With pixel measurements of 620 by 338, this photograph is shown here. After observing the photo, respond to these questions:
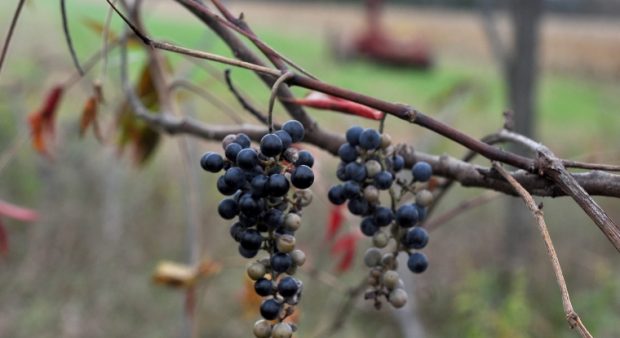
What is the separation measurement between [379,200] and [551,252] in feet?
0.55

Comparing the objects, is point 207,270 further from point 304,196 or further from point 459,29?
point 459,29

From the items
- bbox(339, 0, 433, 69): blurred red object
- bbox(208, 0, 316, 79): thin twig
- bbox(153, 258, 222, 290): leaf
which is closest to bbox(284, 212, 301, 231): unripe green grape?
bbox(208, 0, 316, 79): thin twig

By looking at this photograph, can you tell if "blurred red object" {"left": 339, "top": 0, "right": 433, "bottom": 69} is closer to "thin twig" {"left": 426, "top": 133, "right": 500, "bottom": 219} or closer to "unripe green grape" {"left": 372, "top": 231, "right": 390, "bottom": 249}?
"thin twig" {"left": 426, "top": 133, "right": 500, "bottom": 219}

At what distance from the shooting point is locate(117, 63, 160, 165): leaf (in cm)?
129

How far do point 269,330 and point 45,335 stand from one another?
2.99m

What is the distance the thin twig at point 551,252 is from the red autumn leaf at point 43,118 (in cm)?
73

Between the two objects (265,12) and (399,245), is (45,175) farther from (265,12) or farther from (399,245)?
(265,12)

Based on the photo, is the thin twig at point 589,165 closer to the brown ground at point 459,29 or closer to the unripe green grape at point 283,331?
the unripe green grape at point 283,331

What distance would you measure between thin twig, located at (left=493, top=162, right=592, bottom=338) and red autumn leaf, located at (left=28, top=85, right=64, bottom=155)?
2.40ft

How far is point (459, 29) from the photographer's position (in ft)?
56.8

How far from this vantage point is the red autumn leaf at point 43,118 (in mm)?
1081

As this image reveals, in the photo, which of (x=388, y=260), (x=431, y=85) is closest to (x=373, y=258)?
(x=388, y=260)

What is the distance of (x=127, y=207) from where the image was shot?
421cm

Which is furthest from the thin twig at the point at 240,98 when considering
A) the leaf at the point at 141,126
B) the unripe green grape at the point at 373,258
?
the leaf at the point at 141,126
